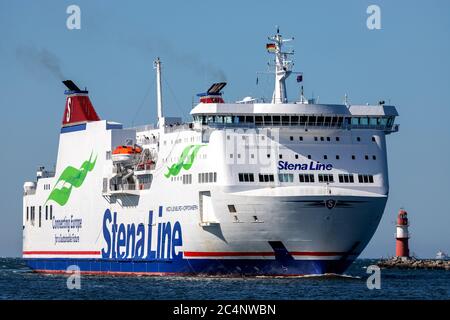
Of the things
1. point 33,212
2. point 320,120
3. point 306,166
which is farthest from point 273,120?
point 33,212

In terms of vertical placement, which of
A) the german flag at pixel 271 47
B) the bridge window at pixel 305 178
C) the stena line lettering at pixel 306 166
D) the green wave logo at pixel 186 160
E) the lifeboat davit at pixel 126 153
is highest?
the german flag at pixel 271 47

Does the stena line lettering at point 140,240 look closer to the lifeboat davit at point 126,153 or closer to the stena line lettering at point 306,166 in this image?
the lifeboat davit at point 126,153

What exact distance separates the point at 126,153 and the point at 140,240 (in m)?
4.37

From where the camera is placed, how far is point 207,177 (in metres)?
48.4

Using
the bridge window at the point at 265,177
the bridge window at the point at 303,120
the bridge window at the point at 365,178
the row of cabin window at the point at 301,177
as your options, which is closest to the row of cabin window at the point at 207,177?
the row of cabin window at the point at 301,177

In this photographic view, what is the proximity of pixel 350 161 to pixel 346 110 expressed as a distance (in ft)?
7.64

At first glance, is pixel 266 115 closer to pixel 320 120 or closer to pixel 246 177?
pixel 320 120

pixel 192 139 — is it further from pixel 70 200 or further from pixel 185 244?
pixel 70 200

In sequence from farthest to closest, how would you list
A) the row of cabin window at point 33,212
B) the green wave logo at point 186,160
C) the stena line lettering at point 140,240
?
the row of cabin window at point 33,212
the stena line lettering at point 140,240
the green wave logo at point 186,160

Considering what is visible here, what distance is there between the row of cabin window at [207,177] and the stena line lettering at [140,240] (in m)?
2.65

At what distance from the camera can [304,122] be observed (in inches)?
1923

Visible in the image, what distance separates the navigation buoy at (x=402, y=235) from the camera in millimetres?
85062

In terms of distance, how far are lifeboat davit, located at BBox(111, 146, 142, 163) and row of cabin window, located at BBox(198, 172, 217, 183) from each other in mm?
7449
